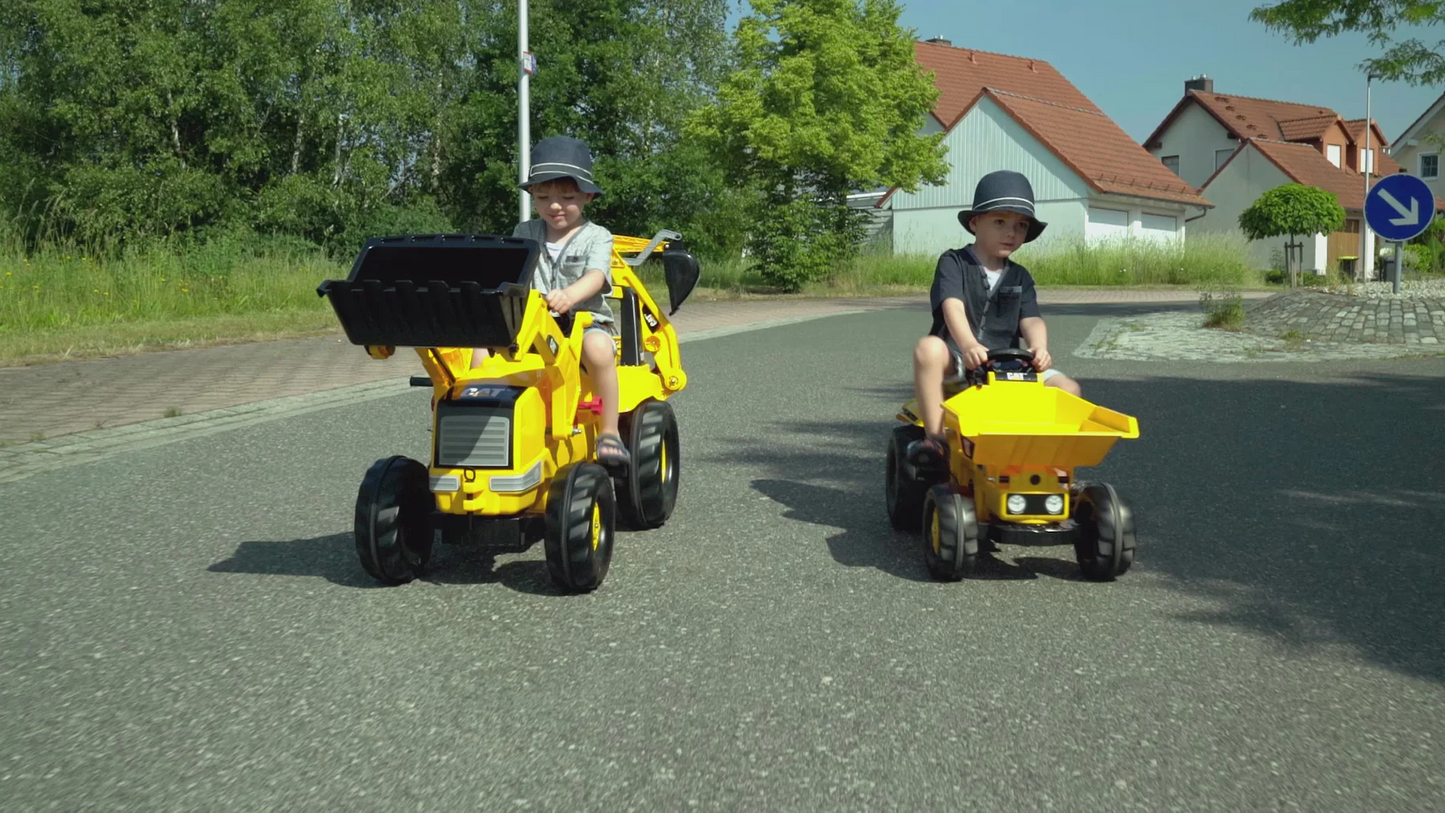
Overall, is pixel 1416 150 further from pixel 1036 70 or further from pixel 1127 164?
pixel 1127 164

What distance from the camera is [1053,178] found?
4606 centimetres

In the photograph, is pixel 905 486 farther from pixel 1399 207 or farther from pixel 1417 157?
pixel 1417 157

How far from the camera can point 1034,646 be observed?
4.20m

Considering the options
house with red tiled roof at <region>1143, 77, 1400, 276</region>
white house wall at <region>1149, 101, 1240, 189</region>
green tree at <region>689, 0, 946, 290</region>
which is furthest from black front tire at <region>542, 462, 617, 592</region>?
white house wall at <region>1149, 101, 1240, 189</region>

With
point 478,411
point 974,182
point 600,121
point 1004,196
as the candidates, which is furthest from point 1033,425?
point 974,182

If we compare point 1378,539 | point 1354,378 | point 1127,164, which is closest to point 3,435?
point 1378,539

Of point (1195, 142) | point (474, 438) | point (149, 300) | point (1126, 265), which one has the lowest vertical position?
point (474, 438)

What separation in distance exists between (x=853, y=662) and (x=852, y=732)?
575 millimetres

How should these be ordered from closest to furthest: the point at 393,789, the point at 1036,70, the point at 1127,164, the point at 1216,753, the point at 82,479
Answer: the point at 393,789 → the point at 1216,753 → the point at 82,479 → the point at 1127,164 → the point at 1036,70

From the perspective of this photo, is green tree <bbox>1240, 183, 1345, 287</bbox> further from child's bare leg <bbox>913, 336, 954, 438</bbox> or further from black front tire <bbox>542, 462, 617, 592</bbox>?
black front tire <bbox>542, 462, 617, 592</bbox>

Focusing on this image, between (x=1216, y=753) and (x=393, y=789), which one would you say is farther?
(x=1216, y=753)

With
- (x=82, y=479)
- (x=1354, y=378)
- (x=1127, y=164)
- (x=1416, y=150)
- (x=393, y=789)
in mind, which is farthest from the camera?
(x=1416, y=150)

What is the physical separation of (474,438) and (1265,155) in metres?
57.9

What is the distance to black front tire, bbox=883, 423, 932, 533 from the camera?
5590mm
